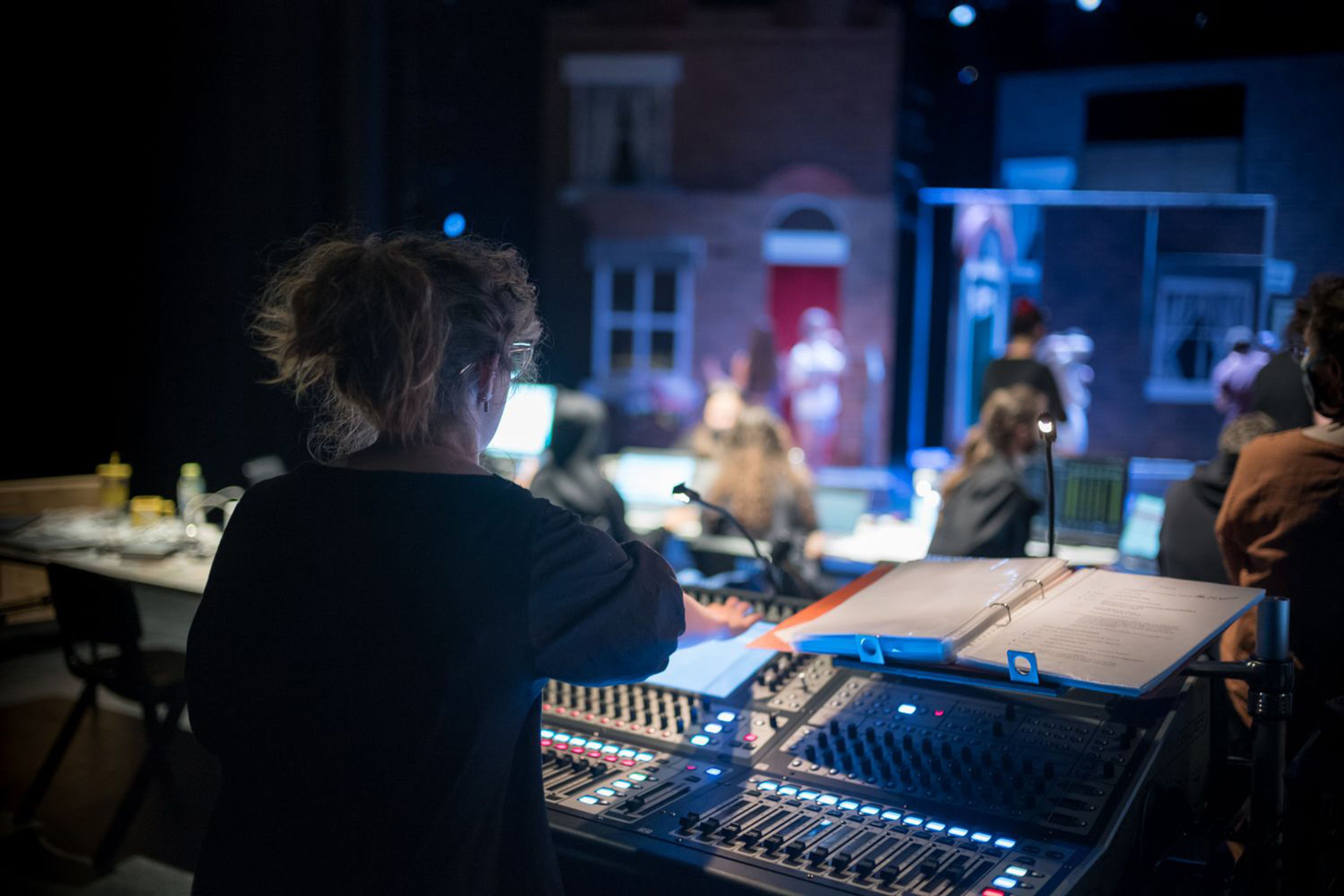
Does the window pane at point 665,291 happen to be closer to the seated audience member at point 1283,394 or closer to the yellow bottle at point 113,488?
the yellow bottle at point 113,488

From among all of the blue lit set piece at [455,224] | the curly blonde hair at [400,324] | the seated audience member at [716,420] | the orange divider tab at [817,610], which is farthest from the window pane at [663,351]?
the curly blonde hair at [400,324]

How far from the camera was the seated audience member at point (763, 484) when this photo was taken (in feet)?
14.6

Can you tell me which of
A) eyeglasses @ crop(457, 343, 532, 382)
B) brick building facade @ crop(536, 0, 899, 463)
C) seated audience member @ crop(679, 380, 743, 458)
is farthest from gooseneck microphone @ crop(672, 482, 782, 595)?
brick building facade @ crop(536, 0, 899, 463)

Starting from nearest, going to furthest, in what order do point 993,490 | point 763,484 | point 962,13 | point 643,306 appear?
1. point 993,490
2. point 763,484
3. point 962,13
4. point 643,306

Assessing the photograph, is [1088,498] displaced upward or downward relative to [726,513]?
downward

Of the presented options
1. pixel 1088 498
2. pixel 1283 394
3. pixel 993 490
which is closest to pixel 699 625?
pixel 993 490

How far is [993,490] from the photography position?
132 inches

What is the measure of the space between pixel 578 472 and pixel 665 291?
274 inches

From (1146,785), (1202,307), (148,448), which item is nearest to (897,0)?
(1202,307)

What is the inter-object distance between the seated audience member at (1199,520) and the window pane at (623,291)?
8300 mm

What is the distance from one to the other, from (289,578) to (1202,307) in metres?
9.06

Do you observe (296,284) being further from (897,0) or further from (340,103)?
(897,0)

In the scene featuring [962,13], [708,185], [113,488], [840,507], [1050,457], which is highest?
[962,13]

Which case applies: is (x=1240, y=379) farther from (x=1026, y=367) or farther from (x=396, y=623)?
(x=396, y=623)
